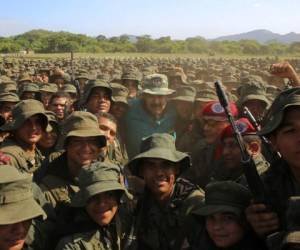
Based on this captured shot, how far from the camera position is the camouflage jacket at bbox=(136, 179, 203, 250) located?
380cm

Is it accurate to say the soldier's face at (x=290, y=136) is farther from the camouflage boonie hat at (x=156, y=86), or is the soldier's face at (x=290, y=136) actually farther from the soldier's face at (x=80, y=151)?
the camouflage boonie hat at (x=156, y=86)

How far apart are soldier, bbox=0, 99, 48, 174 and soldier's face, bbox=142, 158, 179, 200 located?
1538 millimetres

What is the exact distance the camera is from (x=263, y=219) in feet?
8.87

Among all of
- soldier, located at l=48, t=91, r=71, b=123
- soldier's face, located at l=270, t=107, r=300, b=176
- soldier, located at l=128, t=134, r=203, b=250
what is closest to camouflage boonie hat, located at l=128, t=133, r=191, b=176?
soldier, located at l=128, t=134, r=203, b=250

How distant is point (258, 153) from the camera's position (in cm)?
409

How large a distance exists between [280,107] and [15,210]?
1899 millimetres

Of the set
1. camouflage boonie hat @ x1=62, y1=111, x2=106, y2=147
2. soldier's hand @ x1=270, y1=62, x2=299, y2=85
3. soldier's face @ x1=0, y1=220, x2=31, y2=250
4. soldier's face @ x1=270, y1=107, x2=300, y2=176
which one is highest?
soldier's hand @ x1=270, y1=62, x2=299, y2=85

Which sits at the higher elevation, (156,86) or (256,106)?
(156,86)

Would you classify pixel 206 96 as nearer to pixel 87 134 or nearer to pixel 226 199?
pixel 87 134

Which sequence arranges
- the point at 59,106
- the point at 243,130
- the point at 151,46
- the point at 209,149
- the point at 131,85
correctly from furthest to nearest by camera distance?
the point at 151,46, the point at 131,85, the point at 59,106, the point at 209,149, the point at 243,130

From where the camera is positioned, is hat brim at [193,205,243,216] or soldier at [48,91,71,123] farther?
soldier at [48,91,71,123]

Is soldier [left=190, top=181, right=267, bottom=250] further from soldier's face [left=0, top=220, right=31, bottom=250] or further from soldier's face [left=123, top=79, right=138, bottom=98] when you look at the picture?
soldier's face [left=123, top=79, right=138, bottom=98]

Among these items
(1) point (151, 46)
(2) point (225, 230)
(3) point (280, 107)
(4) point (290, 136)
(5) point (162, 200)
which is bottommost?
(1) point (151, 46)

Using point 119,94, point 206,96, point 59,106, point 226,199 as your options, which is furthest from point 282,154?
point 59,106
